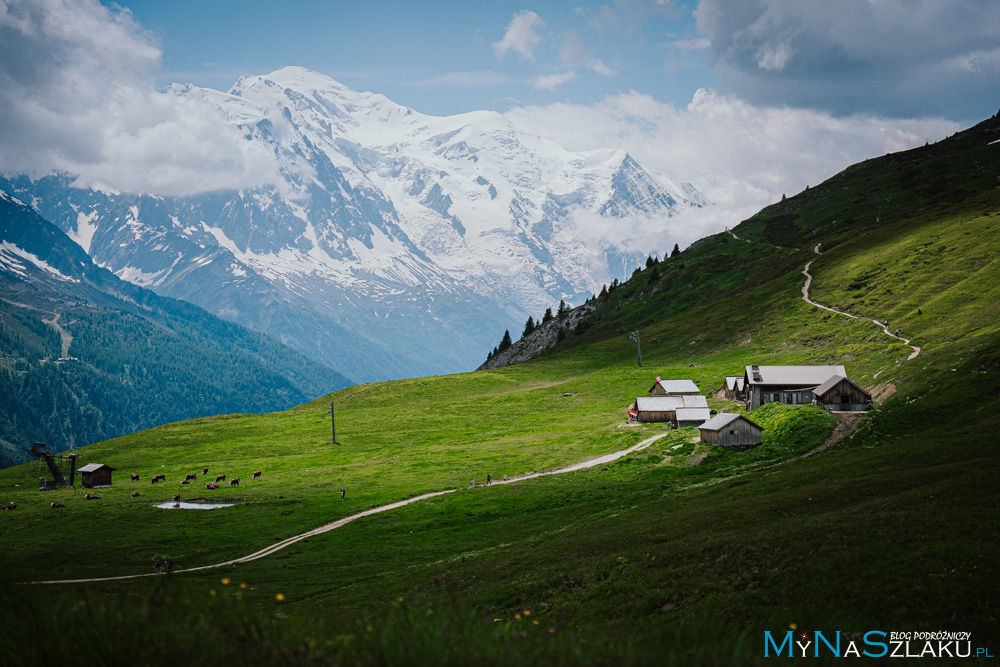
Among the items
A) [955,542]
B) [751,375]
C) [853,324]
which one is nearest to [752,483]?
[955,542]

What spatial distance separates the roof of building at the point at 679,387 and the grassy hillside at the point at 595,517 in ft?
26.0

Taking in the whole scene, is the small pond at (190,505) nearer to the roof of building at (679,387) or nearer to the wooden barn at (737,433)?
the wooden barn at (737,433)

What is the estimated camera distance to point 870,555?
26.3 meters

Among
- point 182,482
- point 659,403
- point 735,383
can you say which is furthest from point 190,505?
point 735,383

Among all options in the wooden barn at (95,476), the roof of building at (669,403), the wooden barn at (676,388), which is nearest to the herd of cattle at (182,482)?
the wooden barn at (95,476)

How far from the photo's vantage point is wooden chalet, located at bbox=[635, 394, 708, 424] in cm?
10488

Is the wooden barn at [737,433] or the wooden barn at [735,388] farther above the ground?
the wooden barn at [735,388]

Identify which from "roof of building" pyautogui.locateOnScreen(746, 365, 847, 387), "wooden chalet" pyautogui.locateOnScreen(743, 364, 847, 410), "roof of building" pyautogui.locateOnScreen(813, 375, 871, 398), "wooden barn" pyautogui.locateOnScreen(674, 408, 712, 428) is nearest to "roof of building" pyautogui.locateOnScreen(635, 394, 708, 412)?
"wooden barn" pyautogui.locateOnScreen(674, 408, 712, 428)

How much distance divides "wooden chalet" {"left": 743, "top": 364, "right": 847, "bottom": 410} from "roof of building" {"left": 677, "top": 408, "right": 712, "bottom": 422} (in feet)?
25.1

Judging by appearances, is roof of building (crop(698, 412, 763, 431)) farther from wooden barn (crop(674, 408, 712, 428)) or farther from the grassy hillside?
wooden barn (crop(674, 408, 712, 428))

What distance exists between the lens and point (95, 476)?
326 feet

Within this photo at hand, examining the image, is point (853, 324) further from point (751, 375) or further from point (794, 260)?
point (794, 260)

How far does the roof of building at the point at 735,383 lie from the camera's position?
11019cm

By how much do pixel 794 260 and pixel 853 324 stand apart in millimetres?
72416
